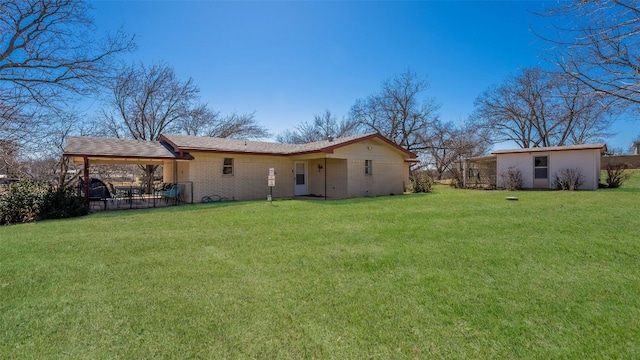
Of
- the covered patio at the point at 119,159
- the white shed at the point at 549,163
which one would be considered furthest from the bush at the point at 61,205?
the white shed at the point at 549,163

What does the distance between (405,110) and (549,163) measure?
17282mm

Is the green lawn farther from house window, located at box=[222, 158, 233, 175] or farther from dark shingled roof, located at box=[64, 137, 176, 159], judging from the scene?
house window, located at box=[222, 158, 233, 175]

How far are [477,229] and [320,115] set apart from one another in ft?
109

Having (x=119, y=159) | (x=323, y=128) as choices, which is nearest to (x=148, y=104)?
(x=119, y=159)

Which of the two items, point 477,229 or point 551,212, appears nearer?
point 477,229

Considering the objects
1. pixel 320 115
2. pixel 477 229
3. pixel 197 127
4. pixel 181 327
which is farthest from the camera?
pixel 320 115

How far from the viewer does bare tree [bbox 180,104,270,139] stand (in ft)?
82.1

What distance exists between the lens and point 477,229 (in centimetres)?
664

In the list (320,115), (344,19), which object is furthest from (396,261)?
(320,115)

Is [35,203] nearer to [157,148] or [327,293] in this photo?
[157,148]

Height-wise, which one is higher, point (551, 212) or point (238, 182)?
point (238, 182)

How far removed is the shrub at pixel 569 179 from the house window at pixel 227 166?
57.4ft

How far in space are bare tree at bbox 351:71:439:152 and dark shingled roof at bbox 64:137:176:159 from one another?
2510 cm

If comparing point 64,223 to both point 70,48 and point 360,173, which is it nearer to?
point 70,48
